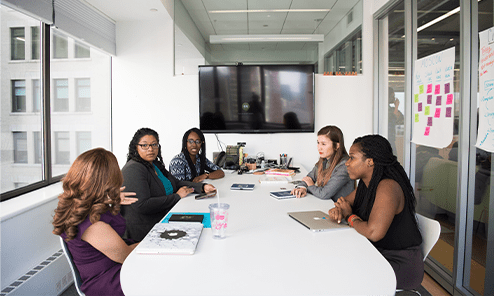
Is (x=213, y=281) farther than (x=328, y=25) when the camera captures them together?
No

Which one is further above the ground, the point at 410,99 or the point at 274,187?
the point at 410,99

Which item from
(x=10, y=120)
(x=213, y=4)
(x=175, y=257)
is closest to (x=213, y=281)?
(x=175, y=257)

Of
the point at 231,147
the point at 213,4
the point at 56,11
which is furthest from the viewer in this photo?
the point at 213,4

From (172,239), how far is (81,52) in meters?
3.31

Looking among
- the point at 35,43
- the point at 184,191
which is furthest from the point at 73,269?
the point at 35,43

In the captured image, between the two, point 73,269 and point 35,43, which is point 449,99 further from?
point 35,43

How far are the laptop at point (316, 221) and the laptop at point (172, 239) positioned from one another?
0.54 m

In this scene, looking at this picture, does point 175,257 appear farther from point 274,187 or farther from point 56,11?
point 56,11

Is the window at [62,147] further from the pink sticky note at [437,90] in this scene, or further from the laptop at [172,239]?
the pink sticky note at [437,90]

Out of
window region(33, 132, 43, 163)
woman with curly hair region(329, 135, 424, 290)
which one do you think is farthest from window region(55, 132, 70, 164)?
woman with curly hair region(329, 135, 424, 290)

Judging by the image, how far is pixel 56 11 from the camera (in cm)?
284

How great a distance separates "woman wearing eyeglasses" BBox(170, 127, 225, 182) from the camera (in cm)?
292

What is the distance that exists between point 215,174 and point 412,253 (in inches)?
73.2

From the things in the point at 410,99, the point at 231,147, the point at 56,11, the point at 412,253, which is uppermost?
the point at 56,11
